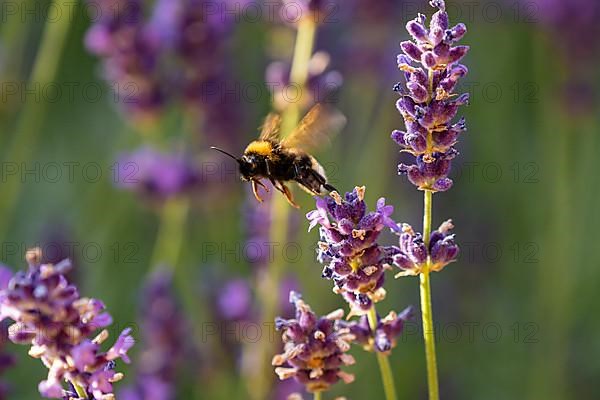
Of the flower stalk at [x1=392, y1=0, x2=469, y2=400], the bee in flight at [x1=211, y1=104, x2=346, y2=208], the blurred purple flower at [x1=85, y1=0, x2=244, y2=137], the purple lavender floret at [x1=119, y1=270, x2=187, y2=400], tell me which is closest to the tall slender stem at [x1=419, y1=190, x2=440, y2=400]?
the flower stalk at [x1=392, y1=0, x2=469, y2=400]

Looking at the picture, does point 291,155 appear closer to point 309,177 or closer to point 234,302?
point 309,177

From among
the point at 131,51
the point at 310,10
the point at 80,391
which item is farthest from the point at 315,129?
the point at 131,51

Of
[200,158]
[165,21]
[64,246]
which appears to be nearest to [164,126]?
[200,158]

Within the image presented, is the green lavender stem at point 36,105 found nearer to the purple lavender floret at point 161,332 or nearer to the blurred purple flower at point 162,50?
the blurred purple flower at point 162,50

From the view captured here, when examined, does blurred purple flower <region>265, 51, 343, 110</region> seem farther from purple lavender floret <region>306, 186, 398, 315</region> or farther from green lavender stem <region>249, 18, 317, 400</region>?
purple lavender floret <region>306, 186, 398, 315</region>

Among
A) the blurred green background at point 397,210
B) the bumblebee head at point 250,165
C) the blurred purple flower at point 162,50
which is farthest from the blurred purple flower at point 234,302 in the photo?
the bumblebee head at point 250,165

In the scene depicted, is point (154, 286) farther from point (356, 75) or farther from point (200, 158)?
point (356, 75)
